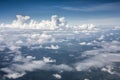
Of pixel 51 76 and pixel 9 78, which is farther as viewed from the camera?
pixel 51 76

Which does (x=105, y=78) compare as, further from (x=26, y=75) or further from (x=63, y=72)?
(x=26, y=75)

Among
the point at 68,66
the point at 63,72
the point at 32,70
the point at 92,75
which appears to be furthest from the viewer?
the point at 68,66

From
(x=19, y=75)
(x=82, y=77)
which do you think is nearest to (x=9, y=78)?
(x=19, y=75)

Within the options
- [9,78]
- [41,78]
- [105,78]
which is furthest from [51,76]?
[105,78]

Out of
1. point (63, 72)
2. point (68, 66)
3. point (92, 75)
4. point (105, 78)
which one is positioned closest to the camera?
point (105, 78)

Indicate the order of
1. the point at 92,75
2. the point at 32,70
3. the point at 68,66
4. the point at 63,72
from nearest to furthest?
the point at 92,75 < the point at 63,72 < the point at 32,70 < the point at 68,66

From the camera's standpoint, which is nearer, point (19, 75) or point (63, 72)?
point (19, 75)

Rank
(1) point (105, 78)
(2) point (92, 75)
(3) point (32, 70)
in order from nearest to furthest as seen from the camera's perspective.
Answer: (1) point (105, 78) → (2) point (92, 75) → (3) point (32, 70)

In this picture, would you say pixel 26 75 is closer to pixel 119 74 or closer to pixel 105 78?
pixel 105 78
